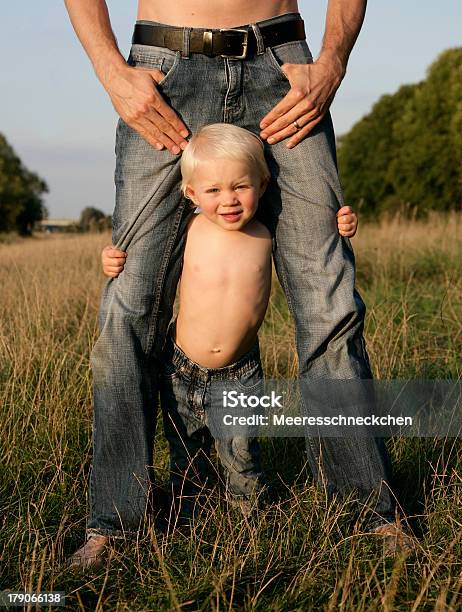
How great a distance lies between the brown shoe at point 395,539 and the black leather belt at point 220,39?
5.00 ft

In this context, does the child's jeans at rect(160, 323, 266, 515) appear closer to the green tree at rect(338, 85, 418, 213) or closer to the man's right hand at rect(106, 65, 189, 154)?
the man's right hand at rect(106, 65, 189, 154)

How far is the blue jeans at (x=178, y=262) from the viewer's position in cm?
250

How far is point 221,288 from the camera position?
8.77ft

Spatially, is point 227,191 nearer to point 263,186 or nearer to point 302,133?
point 263,186

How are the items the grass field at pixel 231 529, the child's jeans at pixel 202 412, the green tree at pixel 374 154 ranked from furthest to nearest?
the green tree at pixel 374 154 < the child's jeans at pixel 202 412 < the grass field at pixel 231 529

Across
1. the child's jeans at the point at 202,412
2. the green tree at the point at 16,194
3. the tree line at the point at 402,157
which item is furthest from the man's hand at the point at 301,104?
the green tree at the point at 16,194

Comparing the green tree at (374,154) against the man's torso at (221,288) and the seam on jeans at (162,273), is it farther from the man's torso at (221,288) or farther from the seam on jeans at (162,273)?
the seam on jeans at (162,273)

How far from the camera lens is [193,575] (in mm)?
2240

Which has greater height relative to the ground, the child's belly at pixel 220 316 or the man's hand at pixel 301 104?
the man's hand at pixel 301 104

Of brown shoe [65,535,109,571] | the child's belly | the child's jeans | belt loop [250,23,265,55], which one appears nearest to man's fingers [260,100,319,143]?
belt loop [250,23,265,55]

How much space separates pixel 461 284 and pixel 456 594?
4491 millimetres

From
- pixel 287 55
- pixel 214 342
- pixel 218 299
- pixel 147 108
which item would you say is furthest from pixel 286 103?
pixel 214 342

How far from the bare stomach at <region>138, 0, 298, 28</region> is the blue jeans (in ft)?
0.22

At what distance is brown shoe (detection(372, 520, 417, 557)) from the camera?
2.37 m
